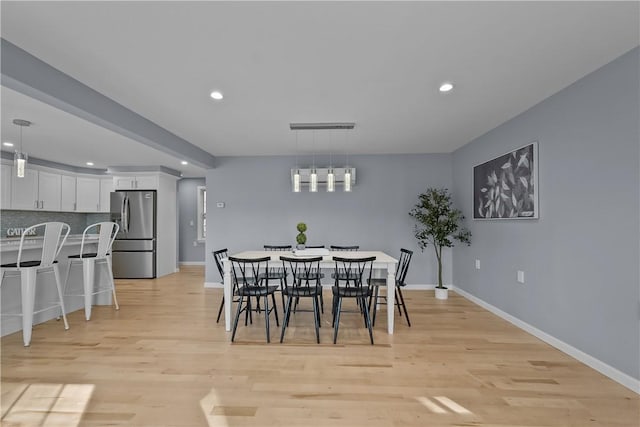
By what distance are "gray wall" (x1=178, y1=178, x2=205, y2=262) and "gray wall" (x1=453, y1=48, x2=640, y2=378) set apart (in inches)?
269

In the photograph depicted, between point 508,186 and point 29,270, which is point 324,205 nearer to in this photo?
point 508,186

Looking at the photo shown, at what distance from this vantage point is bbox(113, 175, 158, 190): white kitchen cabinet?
6.29m

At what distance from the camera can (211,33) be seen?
1.88 m

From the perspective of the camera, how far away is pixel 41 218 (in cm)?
595

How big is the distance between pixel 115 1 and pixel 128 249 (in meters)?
5.74

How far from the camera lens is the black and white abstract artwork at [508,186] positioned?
10.2 feet

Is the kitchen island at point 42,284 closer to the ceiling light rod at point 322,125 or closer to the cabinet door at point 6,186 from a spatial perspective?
the cabinet door at point 6,186

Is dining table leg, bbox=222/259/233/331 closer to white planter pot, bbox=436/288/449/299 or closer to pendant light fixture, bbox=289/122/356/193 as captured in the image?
pendant light fixture, bbox=289/122/356/193

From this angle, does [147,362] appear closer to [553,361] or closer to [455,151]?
[553,361]

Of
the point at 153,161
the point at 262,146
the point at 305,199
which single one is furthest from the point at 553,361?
the point at 153,161

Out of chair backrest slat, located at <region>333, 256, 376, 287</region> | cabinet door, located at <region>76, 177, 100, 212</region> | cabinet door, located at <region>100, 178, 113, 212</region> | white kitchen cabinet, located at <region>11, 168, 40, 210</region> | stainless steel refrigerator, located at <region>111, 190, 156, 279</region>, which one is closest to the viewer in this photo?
chair backrest slat, located at <region>333, 256, 376, 287</region>

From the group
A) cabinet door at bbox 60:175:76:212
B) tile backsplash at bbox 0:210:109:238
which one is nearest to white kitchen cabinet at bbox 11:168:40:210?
tile backsplash at bbox 0:210:109:238

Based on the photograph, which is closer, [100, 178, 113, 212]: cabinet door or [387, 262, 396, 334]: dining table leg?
[387, 262, 396, 334]: dining table leg

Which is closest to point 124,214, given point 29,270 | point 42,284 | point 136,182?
point 136,182
